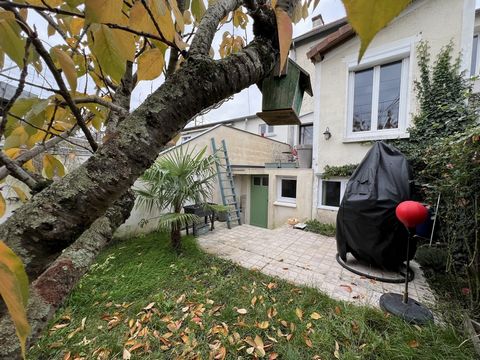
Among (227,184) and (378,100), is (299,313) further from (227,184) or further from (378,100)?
(227,184)

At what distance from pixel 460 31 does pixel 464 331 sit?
4744 mm

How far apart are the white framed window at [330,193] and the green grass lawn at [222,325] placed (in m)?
3.26

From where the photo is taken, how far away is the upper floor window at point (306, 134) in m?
8.95

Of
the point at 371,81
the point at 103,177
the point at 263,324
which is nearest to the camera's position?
the point at 103,177

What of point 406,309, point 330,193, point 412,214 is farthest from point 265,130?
point 406,309

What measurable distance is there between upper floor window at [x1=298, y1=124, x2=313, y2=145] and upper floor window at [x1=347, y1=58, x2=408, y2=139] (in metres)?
3.97

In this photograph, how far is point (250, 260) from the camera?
3371mm

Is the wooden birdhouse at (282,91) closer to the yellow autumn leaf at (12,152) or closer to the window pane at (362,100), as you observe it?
the yellow autumn leaf at (12,152)

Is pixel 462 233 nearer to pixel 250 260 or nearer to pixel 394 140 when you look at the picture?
pixel 250 260

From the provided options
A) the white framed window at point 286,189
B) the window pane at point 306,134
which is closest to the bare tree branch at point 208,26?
the white framed window at point 286,189

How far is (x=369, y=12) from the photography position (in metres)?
0.27

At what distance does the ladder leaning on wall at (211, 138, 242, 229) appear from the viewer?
5.59 m

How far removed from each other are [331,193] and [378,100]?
7.47 ft

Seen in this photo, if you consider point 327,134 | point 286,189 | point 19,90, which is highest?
point 327,134
